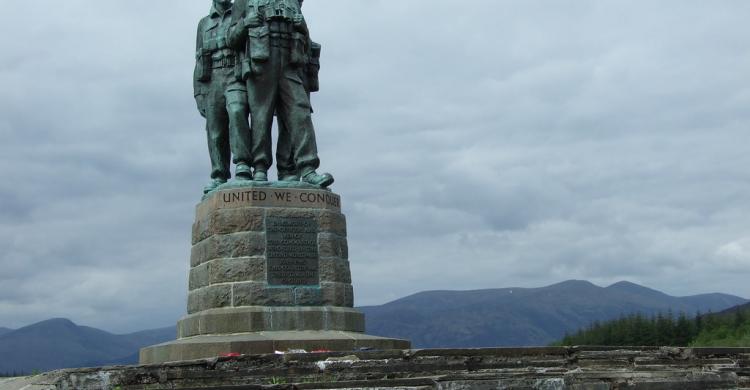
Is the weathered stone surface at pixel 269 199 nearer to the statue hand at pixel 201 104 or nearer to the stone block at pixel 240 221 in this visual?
the stone block at pixel 240 221

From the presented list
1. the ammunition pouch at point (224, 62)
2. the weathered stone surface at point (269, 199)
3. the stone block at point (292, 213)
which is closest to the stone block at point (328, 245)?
the stone block at point (292, 213)

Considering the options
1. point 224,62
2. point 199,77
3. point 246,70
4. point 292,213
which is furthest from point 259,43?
point 292,213

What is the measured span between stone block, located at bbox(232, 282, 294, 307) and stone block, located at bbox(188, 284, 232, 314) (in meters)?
0.12

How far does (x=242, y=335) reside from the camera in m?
14.5

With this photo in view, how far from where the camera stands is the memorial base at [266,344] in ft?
45.1

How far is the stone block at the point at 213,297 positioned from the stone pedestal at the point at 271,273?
0.05ft

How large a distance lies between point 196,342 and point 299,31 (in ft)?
18.5

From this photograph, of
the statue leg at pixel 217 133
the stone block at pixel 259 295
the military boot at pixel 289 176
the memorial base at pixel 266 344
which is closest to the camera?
the memorial base at pixel 266 344

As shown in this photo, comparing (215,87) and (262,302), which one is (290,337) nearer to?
(262,302)

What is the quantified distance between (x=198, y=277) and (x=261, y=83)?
343 centimetres

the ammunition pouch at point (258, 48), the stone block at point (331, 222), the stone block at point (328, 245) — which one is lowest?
the stone block at point (328, 245)

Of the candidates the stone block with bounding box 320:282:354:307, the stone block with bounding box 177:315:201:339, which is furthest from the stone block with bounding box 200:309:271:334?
the stone block with bounding box 320:282:354:307

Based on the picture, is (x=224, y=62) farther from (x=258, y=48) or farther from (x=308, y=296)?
(x=308, y=296)

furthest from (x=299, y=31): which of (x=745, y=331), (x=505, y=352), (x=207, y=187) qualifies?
(x=745, y=331)
